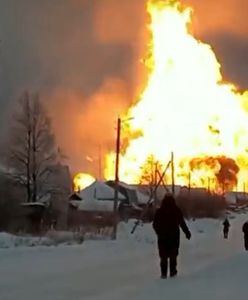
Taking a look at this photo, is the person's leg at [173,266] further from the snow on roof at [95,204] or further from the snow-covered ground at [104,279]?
the snow on roof at [95,204]

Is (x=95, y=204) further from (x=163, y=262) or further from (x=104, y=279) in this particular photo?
(x=163, y=262)

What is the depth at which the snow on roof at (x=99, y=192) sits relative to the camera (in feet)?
324

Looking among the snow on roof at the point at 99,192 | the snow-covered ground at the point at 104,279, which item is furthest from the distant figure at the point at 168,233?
the snow on roof at the point at 99,192

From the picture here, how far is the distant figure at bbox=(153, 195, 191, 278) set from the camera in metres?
15.0

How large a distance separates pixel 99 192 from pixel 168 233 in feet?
280

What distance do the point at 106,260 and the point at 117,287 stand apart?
9696mm

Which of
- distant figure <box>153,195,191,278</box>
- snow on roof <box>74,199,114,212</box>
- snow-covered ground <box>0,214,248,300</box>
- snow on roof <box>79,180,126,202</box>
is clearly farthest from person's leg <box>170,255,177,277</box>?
snow on roof <box>79,180,126,202</box>

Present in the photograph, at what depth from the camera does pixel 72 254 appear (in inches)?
1018

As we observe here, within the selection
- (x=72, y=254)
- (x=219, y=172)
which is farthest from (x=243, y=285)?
(x=219, y=172)

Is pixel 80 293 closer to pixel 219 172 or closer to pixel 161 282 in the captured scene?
pixel 161 282

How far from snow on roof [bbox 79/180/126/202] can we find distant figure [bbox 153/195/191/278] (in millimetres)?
82406

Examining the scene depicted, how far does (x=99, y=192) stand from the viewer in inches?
3942

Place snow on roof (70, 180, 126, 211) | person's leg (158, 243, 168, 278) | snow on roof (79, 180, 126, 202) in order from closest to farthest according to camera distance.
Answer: person's leg (158, 243, 168, 278), snow on roof (70, 180, 126, 211), snow on roof (79, 180, 126, 202)

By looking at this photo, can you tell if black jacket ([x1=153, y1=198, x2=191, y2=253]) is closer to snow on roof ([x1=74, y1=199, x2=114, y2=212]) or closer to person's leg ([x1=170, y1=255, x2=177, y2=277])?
person's leg ([x1=170, y1=255, x2=177, y2=277])
